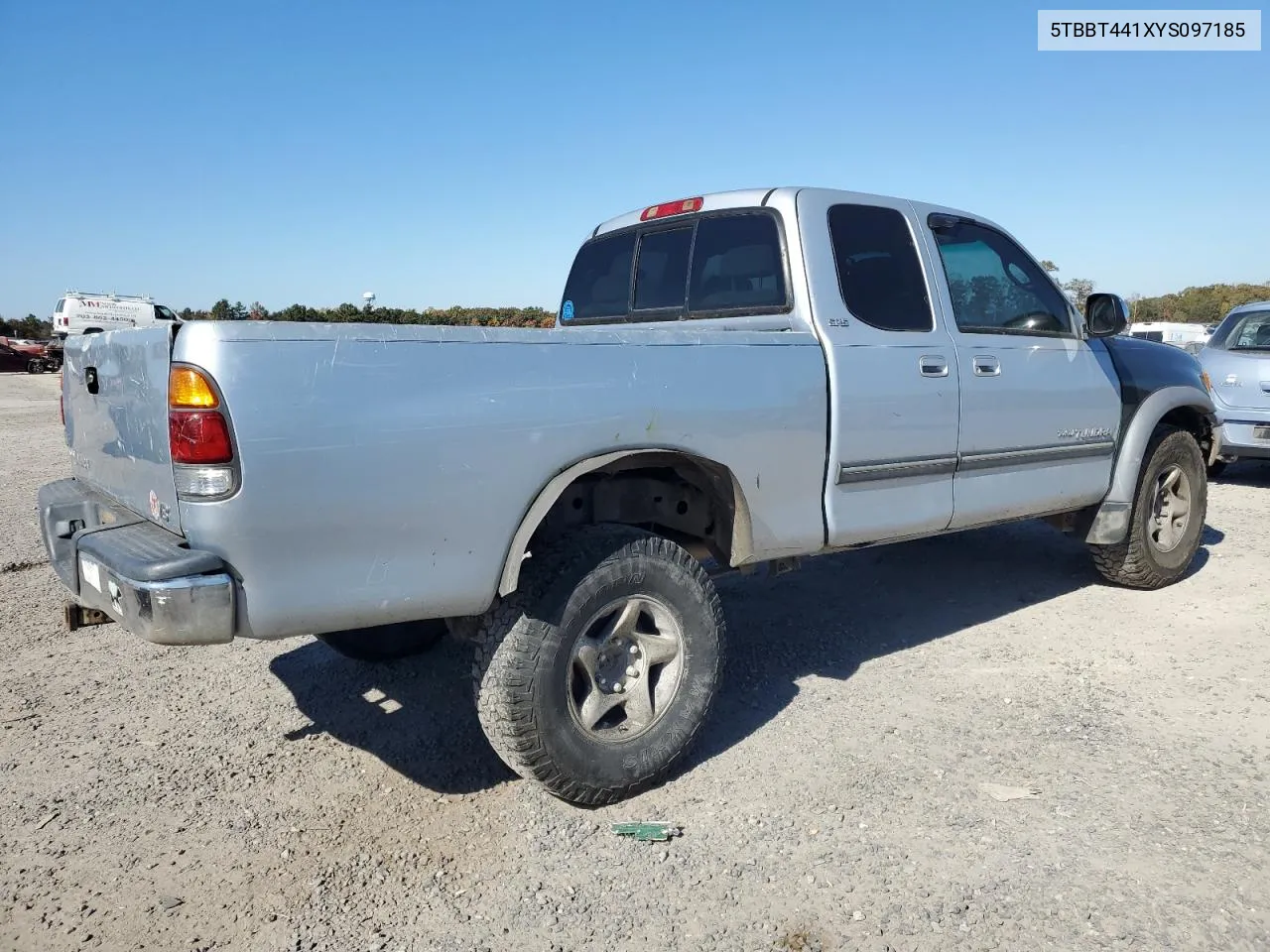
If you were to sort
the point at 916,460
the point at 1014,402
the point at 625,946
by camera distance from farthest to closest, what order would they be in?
the point at 1014,402
the point at 916,460
the point at 625,946

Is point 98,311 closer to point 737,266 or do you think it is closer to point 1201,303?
point 737,266

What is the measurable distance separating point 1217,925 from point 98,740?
12.4 feet

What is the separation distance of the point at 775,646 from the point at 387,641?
73.4 inches

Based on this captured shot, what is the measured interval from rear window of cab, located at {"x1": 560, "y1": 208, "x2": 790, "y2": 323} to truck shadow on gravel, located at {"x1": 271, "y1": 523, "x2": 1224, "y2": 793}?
5.51 feet

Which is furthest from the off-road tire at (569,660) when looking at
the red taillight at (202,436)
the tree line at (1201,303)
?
the tree line at (1201,303)

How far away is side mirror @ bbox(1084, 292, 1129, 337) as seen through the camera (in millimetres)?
4633

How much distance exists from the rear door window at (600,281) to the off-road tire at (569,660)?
1.79 metres

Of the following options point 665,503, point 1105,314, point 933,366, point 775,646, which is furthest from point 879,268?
point 775,646

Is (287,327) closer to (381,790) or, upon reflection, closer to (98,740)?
(381,790)

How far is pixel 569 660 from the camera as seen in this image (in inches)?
117

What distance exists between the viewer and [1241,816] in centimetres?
294

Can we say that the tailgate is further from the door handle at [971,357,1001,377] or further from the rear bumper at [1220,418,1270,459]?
the rear bumper at [1220,418,1270,459]

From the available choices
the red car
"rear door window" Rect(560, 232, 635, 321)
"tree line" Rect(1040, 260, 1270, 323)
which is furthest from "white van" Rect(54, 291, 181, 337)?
"tree line" Rect(1040, 260, 1270, 323)

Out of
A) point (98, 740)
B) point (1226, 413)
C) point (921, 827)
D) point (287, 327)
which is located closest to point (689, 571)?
point (921, 827)
